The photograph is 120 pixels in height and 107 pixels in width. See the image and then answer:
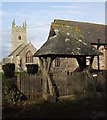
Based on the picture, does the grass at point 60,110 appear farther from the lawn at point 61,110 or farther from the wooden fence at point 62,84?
the wooden fence at point 62,84

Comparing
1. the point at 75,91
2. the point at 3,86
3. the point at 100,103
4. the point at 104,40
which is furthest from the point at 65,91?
the point at 104,40

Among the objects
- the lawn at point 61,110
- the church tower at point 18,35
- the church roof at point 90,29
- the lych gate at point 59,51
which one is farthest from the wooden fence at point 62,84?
the church tower at point 18,35

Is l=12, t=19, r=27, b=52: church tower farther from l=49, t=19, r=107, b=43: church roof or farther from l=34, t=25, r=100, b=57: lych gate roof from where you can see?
l=34, t=25, r=100, b=57: lych gate roof

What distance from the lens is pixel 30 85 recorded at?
1562 cm

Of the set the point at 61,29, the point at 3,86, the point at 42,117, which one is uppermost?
the point at 61,29

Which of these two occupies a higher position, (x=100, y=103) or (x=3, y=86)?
(x=3, y=86)

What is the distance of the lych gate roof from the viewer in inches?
625

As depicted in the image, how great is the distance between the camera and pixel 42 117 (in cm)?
1023

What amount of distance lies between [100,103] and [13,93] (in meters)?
4.84

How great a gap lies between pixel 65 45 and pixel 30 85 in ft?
11.2

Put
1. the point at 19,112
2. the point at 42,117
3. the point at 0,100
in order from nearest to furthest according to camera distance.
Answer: the point at 42,117 < the point at 19,112 < the point at 0,100

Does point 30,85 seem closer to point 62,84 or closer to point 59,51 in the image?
point 62,84

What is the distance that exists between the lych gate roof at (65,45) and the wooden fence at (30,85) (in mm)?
1700

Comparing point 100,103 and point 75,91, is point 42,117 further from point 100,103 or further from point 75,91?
point 75,91
